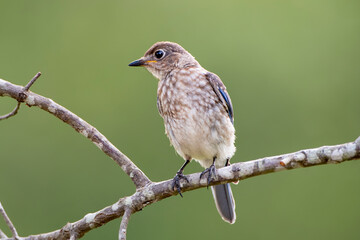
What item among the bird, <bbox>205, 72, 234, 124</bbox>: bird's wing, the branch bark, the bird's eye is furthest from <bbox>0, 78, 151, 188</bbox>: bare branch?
the bird's eye

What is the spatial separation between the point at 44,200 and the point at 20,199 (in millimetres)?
307

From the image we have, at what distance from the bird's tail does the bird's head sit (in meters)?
1.20

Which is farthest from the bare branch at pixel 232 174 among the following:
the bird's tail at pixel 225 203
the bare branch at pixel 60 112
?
the bird's tail at pixel 225 203

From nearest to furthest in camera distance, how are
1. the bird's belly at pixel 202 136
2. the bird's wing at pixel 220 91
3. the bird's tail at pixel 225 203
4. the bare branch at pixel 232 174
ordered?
the bare branch at pixel 232 174 < the bird's belly at pixel 202 136 < the bird's wing at pixel 220 91 < the bird's tail at pixel 225 203

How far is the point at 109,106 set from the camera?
812cm

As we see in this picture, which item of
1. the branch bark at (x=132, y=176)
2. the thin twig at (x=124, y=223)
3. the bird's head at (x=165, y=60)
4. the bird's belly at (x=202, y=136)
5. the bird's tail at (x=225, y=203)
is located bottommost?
the thin twig at (x=124, y=223)

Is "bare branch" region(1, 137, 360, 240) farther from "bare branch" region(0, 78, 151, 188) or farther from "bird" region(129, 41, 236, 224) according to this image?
"bird" region(129, 41, 236, 224)

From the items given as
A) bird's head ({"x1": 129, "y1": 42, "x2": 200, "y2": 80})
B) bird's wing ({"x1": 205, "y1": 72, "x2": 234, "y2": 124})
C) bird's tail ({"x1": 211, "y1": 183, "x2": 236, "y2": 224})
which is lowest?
bird's tail ({"x1": 211, "y1": 183, "x2": 236, "y2": 224})

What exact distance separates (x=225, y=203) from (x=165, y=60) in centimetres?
147

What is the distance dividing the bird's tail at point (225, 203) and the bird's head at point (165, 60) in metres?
1.20

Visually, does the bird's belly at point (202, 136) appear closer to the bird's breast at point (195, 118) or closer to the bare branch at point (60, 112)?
the bird's breast at point (195, 118)

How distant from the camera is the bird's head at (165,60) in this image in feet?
18.8

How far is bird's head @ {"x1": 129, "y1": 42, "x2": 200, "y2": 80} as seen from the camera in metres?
5.73

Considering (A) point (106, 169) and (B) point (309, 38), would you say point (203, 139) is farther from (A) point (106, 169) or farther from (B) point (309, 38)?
(B) point (309, 38)
